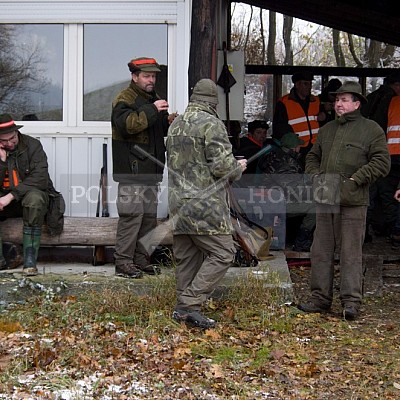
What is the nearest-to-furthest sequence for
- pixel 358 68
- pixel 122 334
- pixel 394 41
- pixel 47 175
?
pixel 122 334, pixel 47 175, pixel 394 41, pixel 358 68

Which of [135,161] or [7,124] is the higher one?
[7,124]

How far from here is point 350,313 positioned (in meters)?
8.06

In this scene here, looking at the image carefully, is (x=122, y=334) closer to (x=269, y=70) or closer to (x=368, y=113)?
(x=368, y=113)

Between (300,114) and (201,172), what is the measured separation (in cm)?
486

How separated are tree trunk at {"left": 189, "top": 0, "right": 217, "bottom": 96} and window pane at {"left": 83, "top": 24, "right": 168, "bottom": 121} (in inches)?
20.0

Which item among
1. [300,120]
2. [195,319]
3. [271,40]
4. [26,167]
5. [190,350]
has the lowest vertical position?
[190,350]

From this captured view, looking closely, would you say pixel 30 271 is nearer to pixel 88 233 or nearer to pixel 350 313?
pixel 88 233

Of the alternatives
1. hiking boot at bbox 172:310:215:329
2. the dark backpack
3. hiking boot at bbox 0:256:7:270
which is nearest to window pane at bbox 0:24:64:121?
the dark backpack

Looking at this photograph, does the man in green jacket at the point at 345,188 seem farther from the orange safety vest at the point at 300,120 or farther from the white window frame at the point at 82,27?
the orange safety vest at the point at 300,120

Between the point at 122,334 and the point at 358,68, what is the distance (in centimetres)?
831

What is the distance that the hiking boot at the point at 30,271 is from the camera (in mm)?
8641

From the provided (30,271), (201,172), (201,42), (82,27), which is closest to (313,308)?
(201,172)

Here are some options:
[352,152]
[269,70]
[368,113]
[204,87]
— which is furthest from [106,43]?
[269,70]

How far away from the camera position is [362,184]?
26.1ft
